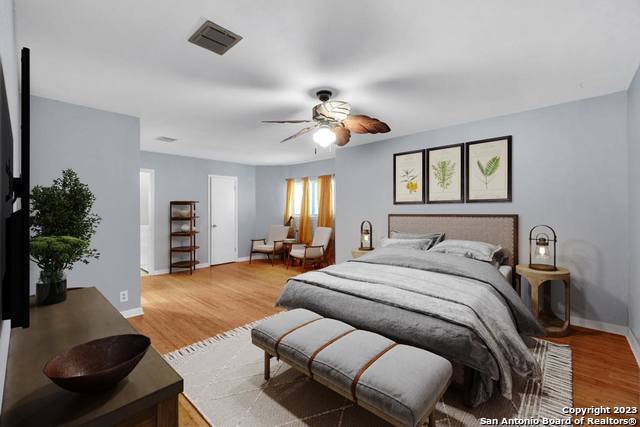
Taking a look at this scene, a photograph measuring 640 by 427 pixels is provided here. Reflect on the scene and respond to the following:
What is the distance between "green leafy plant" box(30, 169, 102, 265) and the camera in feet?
5.63

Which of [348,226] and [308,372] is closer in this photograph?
[308,372]

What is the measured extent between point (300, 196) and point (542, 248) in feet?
16.6

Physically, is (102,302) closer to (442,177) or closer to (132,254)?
(132,254)

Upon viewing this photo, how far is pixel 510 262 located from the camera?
3.46 m

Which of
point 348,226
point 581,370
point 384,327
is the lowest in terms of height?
point 581,370

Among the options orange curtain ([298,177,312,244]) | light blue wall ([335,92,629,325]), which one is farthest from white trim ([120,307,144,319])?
light blue wall ([335,92,629,325])

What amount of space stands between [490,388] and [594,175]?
8.28 feet

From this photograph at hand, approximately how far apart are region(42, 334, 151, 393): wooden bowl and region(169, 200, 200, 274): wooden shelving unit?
202 inches

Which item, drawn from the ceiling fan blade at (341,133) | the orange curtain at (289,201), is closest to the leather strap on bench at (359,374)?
the ceiling fan blade at (341,133)

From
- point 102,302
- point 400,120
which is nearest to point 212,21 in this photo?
point 102,302

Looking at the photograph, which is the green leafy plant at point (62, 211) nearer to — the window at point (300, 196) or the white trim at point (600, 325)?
the white trim at point (600, 325)

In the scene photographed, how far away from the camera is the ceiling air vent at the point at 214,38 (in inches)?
73.6

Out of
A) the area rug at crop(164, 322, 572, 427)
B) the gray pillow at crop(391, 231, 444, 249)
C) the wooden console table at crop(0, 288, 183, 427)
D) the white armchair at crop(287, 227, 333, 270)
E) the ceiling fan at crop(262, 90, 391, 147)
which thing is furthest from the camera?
the white armchair at crop(287, 227, 333, 270)

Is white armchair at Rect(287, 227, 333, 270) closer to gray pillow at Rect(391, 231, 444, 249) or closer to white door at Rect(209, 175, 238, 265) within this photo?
white door at Rect(209, 175, 238, 265)
